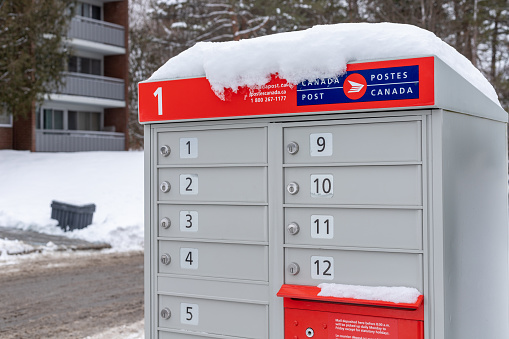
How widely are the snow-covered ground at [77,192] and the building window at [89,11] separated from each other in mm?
8459

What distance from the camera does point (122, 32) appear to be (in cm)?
3291

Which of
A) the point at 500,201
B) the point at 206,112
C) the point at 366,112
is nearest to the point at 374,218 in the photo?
the point at 366,112

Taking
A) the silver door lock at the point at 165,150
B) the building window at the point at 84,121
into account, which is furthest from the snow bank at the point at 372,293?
the building window at the point at 84,121

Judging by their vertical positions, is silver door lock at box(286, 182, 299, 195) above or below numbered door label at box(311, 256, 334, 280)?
above

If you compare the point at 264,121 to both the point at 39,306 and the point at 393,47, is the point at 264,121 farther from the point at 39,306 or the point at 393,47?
the point at 39,306

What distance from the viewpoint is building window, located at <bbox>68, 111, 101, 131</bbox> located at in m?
31.8

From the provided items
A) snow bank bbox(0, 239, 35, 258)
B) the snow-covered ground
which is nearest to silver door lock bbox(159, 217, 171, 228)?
snow bank bbox(0, 239, 35, 258)

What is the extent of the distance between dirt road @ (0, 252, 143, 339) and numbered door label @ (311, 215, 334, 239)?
4.13m

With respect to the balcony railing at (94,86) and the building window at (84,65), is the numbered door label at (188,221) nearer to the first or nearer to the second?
the balcony railing at (94,86)

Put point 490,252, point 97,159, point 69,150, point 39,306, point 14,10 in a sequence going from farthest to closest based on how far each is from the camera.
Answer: point 69,150, point 97,159, point 14,10, point 39,306, point 490,252

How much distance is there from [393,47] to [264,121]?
934 mm

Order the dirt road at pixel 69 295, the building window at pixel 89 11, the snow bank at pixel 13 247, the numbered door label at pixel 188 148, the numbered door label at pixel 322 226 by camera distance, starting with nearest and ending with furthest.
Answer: the numbered door label at pixel 322 226 < the numbered door label at pixel 188 148 < the dirt road at pixel 69 295 < the snow bank at pixel 13 247 < the building window at pixel 89 11

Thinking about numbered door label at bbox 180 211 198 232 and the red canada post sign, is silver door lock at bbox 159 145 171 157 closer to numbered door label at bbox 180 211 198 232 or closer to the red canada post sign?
the red canada post sign

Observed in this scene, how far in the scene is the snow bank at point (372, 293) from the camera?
388 cm
